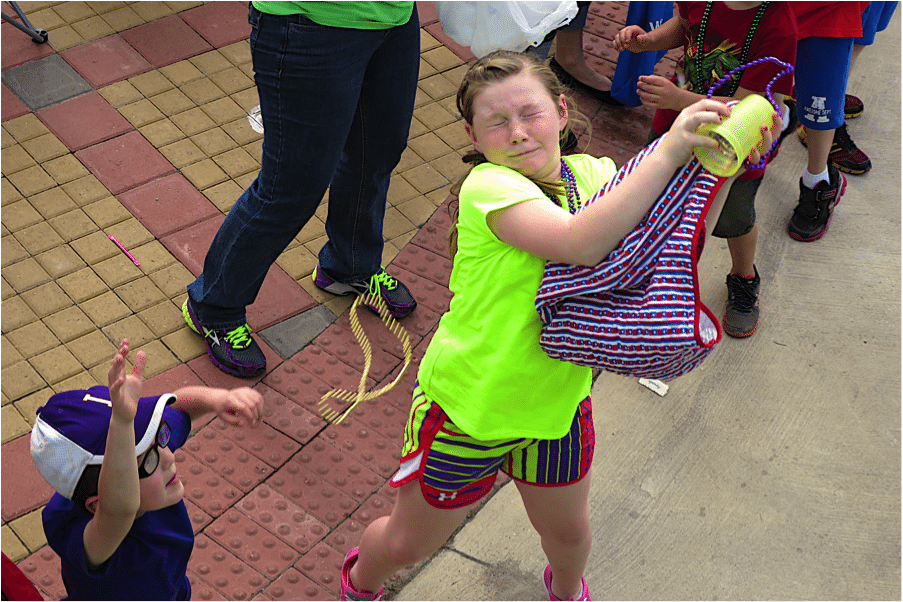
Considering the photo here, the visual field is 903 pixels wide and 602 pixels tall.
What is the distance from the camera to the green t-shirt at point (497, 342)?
1770 mm

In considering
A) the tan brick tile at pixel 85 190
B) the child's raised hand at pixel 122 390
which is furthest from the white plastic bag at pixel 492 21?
the tan brick tile at pixel 85 190

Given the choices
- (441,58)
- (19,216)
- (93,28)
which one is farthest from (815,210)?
(93,28)

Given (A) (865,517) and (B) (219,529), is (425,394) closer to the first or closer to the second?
(B) (219,529)

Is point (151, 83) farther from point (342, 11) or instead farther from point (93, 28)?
point (342, 11)

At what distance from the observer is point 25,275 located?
10.8 feet

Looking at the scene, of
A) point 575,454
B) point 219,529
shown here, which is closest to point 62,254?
point 219,529

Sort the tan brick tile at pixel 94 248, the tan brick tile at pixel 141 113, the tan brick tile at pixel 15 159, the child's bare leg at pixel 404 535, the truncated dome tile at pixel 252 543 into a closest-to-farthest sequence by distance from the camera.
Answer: the child's bare leg at pixel 404 535 → the truncated dome tile at pixel 252 543 → the tan brick tile at pixel 94 248 → the tan brick tile at pixel 15 159 → the tan brick tile at pixel 141 113

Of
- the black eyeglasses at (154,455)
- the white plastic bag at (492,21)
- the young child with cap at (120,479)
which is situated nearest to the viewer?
the white plastic bag at (492,21)

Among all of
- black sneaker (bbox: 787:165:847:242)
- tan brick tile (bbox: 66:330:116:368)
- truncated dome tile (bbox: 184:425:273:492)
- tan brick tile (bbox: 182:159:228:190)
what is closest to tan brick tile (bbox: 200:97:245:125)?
tan brick tile (bbox: 182:159:228:190)

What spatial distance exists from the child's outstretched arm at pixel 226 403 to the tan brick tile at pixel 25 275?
168 centimetres

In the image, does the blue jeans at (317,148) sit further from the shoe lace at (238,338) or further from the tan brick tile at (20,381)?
the tan brick tile at (20,381)

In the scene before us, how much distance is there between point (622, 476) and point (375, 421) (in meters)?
0.87

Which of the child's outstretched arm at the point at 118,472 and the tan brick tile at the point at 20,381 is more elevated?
the child's outstretched arm at the point at 118,472

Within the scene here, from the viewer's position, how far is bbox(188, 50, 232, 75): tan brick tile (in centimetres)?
423
